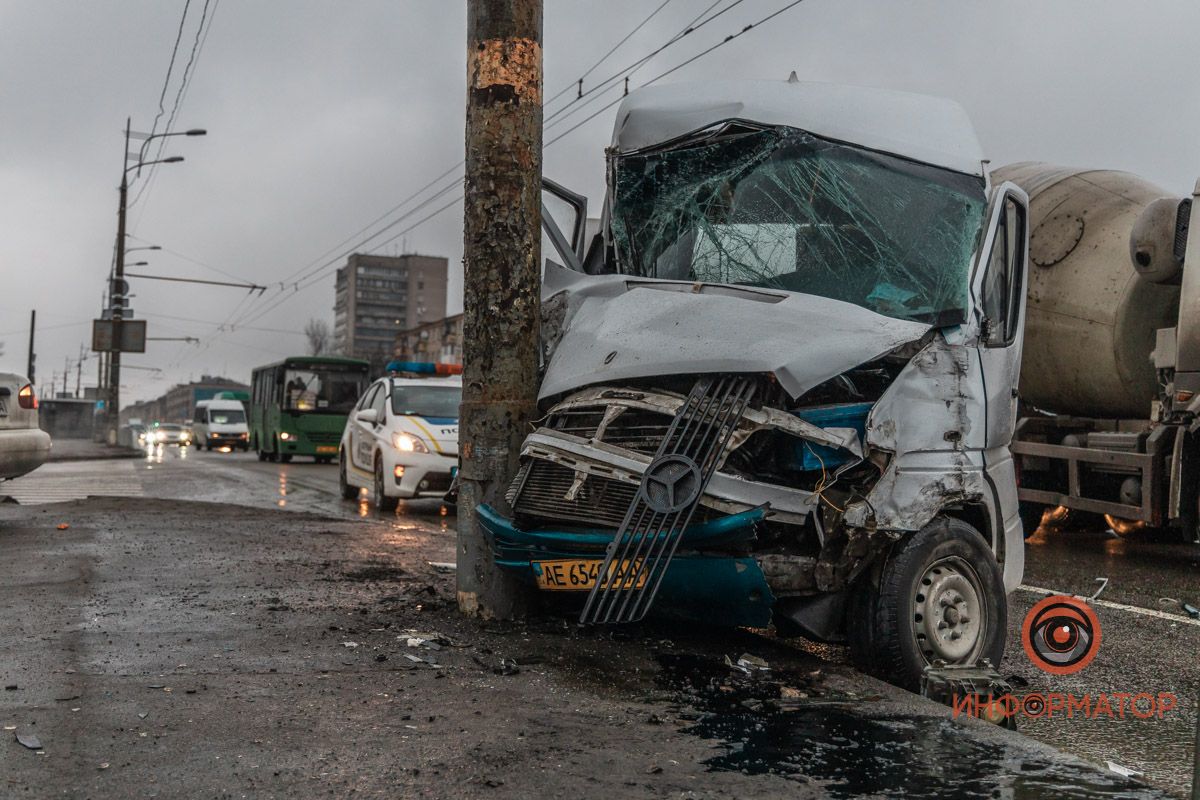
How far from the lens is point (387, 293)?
157000 millimetres

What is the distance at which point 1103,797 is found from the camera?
2.95 m

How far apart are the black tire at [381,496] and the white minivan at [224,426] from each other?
35.8 metres

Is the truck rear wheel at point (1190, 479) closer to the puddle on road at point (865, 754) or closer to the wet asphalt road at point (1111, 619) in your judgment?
the wet asphalt road at point (1111, 619)

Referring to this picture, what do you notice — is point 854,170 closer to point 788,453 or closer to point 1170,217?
point 788,453

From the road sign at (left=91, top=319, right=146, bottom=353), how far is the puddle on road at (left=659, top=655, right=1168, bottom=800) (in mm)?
30669

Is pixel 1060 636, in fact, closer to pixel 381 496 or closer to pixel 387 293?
pixel 381 496

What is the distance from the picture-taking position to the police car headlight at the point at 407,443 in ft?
41.8

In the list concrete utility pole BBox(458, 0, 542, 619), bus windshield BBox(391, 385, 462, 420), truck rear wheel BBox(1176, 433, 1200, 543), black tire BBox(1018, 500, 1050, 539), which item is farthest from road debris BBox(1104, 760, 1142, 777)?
bus windshield BBox(391, 385, 462, 420)

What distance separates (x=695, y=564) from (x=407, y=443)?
8848 mm

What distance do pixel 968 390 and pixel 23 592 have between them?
4.94 m

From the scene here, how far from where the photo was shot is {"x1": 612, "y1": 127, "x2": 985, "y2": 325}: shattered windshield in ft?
16.6

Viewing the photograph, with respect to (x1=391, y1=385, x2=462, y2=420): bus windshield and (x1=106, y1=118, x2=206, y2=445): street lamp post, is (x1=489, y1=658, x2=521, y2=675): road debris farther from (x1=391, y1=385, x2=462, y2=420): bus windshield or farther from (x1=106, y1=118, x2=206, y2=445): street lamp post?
(x1=106, y1=118, x2=206, y2=445): street lamp post

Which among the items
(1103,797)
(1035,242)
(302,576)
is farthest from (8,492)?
(1103,797)

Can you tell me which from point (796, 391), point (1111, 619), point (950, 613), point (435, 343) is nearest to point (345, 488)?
point (1111, 619)
